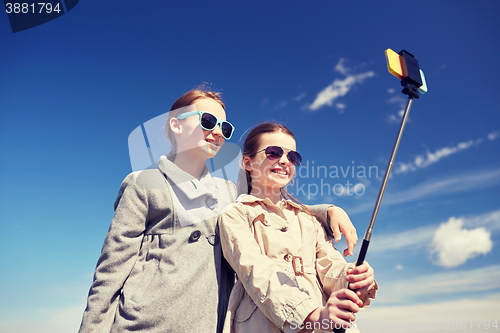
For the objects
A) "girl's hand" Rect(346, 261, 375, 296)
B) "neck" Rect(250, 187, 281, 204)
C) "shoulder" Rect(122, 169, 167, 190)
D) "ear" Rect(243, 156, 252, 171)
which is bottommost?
"girl's hand" Rect(346, 261, 375, 296)

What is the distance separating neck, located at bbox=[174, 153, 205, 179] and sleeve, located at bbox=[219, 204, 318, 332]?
0.74 metres

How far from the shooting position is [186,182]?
Answer: 376 centimetres

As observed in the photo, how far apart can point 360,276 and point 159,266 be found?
189 centimetres

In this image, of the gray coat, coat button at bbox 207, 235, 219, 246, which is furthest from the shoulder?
coat button at bbox 207, 235, 219, 246

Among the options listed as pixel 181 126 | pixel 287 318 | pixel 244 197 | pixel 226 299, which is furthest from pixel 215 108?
pixel 287 318

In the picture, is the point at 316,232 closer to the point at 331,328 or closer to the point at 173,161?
the point at 331,328

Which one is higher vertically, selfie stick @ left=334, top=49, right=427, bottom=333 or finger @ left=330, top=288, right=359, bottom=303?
selfie stick @ left=334, top=49, right=427, bottom=333

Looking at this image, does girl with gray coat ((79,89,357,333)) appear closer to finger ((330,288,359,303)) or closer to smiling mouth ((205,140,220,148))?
A: smiling mouth ((205,140,220,148))

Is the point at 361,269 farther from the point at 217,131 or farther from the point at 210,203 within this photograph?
the point at 217,131

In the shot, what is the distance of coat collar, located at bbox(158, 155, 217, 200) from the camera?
3.68m

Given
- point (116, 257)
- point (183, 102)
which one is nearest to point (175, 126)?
point (183, 102)

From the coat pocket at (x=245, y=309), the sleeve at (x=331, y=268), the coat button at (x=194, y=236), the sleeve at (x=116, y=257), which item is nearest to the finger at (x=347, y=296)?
the sleeve at (x=331, y=268)

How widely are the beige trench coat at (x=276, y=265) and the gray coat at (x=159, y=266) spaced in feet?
0.80

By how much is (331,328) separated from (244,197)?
5.46 feet
